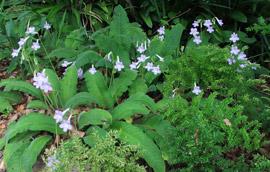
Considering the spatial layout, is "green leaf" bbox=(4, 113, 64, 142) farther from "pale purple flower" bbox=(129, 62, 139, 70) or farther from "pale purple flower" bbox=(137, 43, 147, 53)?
"pale purple flower" bbox=(137, 43, 147, 53)

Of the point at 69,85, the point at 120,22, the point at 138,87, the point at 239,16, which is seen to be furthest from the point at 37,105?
the point at 239,16

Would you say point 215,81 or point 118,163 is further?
point 215,81

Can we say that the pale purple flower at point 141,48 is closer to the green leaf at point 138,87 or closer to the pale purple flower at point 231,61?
the green leaf at point 138,87

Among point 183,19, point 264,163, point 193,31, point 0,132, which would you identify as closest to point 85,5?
point 183,19

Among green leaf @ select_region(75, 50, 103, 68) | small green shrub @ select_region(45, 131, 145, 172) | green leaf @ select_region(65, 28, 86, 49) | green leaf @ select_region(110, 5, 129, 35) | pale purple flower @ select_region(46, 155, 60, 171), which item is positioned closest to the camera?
small green shrub @ select_region(45, 131, 145, 172)

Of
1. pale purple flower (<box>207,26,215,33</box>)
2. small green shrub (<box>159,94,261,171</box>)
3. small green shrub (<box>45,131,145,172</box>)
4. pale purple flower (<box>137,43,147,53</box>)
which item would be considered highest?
pale purple flower (<box>207,26,215,33</box>)

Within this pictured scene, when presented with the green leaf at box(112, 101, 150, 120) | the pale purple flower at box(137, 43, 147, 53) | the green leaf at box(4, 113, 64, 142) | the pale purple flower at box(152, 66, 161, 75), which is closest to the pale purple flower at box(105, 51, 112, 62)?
the pale purple flower at box(137, 43, 147, 53)

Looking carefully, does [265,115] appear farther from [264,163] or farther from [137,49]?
[137,49]

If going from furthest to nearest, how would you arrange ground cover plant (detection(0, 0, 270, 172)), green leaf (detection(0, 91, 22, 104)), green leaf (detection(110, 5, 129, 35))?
green leaf (detection(110, 5, 129, 35)) < green leaf (detection(0, 91, 22, 104)) < ground cover plant (detection(0, 0, 270, 172))
